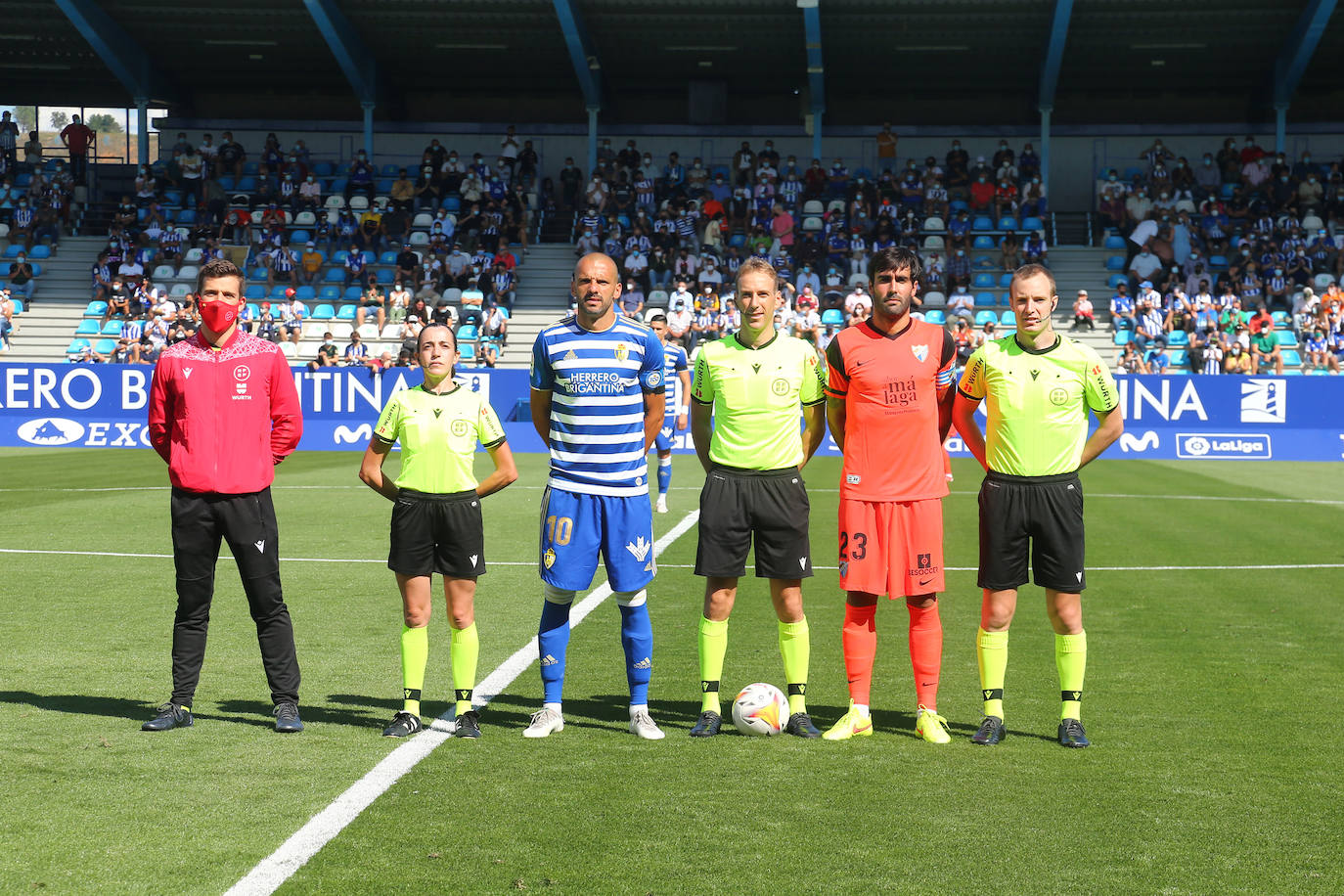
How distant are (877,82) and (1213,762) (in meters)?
32.4

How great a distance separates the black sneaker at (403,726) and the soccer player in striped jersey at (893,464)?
1.80 metres

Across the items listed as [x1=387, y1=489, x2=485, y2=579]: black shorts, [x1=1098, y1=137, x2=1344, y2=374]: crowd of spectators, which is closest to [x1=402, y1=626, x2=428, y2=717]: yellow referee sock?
[x1=387, y1=489, x2=485, y2=579]: black shorts

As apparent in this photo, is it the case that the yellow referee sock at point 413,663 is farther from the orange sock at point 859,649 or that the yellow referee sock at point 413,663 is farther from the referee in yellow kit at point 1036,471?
the referee in yellow kit at point 1036,471

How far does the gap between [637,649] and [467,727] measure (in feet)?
2.69

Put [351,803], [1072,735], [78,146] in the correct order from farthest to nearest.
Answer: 1. [78,146]
2. [1072,735]
3. [351,803]

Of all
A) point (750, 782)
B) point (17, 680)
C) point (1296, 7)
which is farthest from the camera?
point (1296, 7)

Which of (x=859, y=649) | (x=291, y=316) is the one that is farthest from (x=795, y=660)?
(x=291, y=316)

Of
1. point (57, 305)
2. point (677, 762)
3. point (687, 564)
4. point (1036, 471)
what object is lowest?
point (677, 762)

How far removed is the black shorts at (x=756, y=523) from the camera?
19.8 feet

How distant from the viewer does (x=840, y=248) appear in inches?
1211

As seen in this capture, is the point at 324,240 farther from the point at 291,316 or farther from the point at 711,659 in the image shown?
the point at 711,659

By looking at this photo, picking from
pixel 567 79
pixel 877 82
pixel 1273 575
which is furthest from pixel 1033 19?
pixel 1273 575

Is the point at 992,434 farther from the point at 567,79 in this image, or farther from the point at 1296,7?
the point at 567,79

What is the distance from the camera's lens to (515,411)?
Answer: 24984 millimetres
